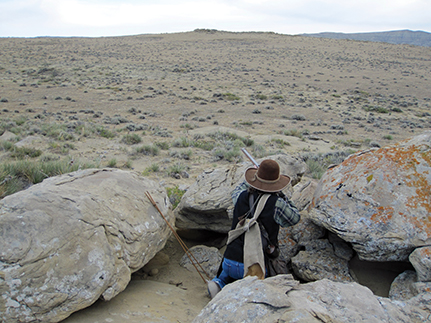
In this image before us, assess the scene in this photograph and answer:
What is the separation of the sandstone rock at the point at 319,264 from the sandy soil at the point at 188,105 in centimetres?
42

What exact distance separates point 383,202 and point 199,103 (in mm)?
18998

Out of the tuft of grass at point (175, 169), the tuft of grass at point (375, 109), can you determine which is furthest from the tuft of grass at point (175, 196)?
the tuft of grass at point (375, 109)

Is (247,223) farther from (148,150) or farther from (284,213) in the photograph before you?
(148,150)

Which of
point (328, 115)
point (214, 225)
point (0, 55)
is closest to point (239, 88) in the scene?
point (328, 115)

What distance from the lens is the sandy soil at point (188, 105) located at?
15.7 ft

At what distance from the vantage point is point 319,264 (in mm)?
3693

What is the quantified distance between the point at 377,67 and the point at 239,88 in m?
24.9

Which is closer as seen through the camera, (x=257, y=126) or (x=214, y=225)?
(x=214, y=225)

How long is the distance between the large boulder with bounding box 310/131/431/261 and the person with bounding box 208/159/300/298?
0.59 metres

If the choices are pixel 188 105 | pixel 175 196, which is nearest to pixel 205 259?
pixel 175 196

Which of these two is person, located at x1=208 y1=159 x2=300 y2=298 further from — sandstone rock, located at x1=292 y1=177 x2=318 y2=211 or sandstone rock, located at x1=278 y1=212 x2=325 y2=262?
sandstone rock, located at x1=292 y1=177 x2=318 y2=211

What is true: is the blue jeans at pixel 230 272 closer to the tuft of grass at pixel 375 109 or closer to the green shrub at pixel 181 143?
the green shrub at pixel 181 143

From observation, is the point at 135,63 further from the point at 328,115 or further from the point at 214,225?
the point at 214,225

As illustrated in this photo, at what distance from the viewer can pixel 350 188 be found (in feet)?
12.0
